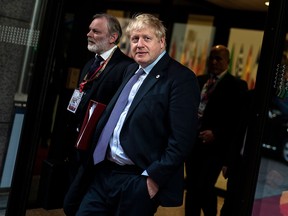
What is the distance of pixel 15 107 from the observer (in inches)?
160

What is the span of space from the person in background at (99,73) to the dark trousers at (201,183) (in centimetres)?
123

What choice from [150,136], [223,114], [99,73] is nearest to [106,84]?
[99,73]

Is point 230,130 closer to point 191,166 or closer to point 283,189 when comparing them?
point 191,166

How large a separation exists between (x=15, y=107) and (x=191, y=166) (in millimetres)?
1625

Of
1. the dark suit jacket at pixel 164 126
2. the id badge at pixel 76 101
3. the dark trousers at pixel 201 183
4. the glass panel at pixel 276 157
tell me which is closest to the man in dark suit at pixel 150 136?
the dark suit jacket at pixel 164 126

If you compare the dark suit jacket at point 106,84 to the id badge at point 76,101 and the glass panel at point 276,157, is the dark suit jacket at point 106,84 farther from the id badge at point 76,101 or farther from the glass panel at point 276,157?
the glass panel at point 276,157

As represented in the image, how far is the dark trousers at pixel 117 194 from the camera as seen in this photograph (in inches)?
110

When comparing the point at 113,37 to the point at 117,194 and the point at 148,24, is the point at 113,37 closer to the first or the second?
the point at 148,24

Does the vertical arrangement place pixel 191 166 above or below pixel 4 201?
above

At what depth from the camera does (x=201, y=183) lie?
4.44 metres

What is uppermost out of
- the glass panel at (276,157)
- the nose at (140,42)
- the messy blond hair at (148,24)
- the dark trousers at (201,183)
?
the messy blond hair at (148,24)

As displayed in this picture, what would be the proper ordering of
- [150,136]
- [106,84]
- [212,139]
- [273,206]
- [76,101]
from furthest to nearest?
[212,139] < [76,101] < [106,84] < [273,206] < [150,136]

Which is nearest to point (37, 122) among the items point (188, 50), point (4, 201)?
point (4, 201)

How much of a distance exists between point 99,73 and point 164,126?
3.02 feet
